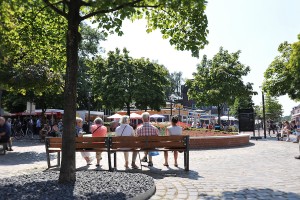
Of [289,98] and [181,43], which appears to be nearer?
[181,43]

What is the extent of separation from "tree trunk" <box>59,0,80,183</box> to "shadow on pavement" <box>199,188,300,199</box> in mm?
2438

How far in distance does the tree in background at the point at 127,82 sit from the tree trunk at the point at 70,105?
35.3 m

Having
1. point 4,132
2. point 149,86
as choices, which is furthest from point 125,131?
point 149,86

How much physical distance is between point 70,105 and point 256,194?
3679 mm

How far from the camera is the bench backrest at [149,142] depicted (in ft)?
31.4

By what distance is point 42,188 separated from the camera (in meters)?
6.32

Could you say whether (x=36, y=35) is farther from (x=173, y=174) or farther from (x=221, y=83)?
(x=221, y=83)

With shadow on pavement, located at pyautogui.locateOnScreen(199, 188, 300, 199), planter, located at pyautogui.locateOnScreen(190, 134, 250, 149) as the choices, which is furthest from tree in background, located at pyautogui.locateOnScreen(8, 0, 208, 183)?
planter, located at pyautogui.locateOnScreen(190, 134, 250, 149)

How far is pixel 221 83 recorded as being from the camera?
39.1 metres

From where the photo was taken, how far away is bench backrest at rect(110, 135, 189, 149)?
9.58 metres

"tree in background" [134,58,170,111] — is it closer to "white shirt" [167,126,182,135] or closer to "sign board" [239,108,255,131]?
"sign board" [239,108,255,131]

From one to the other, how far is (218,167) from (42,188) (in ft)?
17.8

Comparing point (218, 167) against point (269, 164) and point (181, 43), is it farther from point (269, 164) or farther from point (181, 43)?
point (181, 43)

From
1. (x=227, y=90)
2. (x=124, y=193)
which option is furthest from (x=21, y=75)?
(x=227, y=90)
